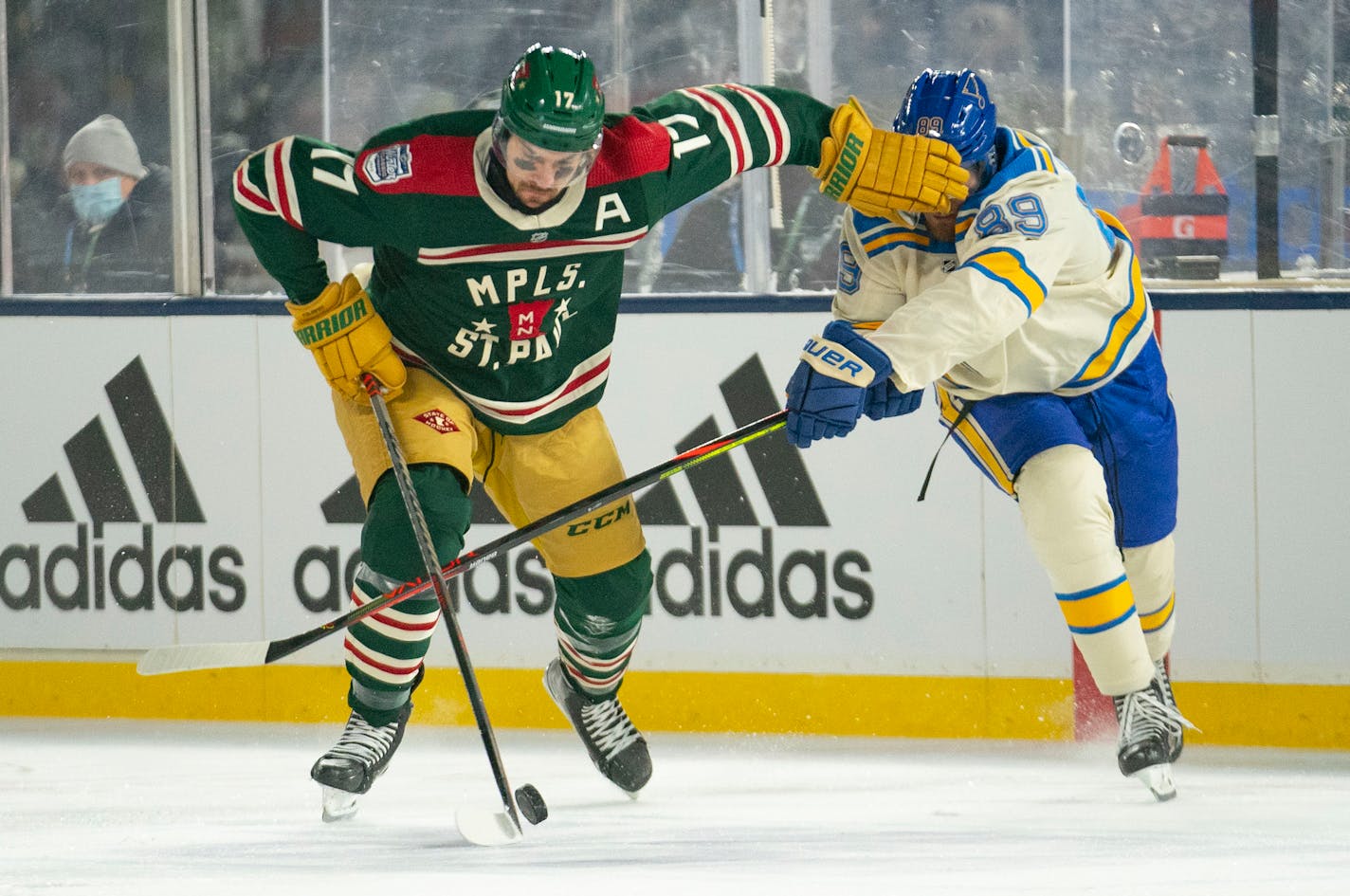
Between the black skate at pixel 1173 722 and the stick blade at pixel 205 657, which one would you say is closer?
the stick blade at pixel 205 657

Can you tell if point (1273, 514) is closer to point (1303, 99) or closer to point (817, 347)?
point (1303, 99)

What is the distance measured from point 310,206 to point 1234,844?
5.66ft

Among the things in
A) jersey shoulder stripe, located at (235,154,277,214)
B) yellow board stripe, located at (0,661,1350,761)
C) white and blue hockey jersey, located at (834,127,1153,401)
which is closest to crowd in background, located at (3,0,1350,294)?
white and blue hockey jersey, located at (834,127,1153,401)

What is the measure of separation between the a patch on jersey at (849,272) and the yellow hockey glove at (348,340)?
0.82 m

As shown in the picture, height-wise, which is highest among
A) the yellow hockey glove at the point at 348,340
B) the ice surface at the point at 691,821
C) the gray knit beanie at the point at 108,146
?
the gray knit beanie at the point at 108,146

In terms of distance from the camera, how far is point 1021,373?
2.79 meters

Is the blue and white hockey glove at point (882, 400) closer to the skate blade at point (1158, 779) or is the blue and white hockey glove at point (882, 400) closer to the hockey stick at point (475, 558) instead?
the hockey stick at point (475, 558)

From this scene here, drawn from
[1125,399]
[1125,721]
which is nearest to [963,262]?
[1125,399]

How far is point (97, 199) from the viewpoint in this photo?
13.4 ft

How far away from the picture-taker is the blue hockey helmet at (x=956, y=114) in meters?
2.65

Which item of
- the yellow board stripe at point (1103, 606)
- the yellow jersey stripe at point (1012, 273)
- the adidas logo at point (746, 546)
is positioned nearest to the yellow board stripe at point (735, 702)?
the adidas logo at point (746, 546)

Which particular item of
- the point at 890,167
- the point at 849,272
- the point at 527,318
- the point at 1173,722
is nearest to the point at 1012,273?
the point at 890,167

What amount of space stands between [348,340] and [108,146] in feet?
6.00

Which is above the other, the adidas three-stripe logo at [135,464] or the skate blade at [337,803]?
the adidas three-stripe logo at [135,464]
